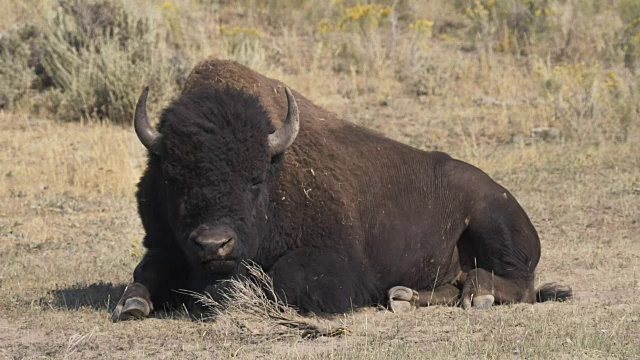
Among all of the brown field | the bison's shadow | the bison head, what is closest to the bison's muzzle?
the bison head

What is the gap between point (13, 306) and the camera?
28.1 ft

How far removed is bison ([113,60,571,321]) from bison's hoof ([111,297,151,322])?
1 cm

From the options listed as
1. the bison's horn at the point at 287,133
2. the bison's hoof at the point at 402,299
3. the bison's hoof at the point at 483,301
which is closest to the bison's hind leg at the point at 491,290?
the bison's hoof at the point at 483,301

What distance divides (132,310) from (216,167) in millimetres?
1282

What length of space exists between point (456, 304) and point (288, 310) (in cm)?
178

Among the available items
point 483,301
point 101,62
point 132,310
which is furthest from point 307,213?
point 101,62

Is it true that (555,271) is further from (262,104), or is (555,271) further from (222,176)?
(222,176)

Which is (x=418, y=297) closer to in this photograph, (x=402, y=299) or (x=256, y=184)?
(x=402, y=299)

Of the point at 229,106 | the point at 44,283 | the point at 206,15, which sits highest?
the point at 229,106

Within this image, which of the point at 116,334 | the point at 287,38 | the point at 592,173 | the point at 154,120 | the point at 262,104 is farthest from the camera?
the point at 287,38

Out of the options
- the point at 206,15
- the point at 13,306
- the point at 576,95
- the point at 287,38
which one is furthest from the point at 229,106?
the point at 206,15

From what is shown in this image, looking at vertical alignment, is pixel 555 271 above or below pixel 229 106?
below

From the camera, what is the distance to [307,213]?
27.3 feet

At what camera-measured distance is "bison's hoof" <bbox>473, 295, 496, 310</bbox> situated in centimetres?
872
